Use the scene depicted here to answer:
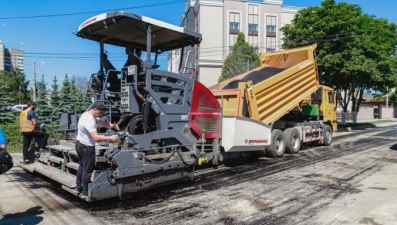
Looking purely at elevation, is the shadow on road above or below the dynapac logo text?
below

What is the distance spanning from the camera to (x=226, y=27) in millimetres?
44938

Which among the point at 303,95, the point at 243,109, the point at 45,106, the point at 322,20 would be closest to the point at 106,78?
the point at 243,109

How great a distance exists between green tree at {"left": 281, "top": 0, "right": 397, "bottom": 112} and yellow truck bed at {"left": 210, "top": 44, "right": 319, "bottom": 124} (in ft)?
28.0

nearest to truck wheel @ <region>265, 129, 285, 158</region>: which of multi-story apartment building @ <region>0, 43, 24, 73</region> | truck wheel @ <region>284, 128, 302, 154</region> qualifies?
truck wheel @ <region>284, 128, 302, 154</region>

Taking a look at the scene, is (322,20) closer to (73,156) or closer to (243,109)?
(243,109)

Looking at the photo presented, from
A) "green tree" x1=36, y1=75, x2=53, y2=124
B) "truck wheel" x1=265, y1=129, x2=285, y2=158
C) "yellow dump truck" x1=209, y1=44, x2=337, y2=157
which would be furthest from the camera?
"green tree" x1=36, y1=75, x2=53, y2=124

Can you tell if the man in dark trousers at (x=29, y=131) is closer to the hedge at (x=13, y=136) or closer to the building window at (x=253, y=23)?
the hedge at (x=13, y=136)

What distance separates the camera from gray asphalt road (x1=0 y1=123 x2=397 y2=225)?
4.71 m

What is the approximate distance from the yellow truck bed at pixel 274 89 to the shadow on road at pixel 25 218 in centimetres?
503

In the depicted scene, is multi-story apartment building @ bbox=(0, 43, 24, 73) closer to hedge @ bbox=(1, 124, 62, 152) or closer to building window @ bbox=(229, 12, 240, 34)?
building window @ bbox=(229, 12, 240, 34)

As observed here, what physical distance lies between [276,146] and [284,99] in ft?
4.99

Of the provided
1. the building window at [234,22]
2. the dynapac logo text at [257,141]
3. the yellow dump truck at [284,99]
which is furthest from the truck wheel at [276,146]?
the building window at [234,22]

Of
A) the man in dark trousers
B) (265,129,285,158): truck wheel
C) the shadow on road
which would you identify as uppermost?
the man in dark trousers

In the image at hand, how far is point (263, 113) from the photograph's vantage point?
9484 mm
